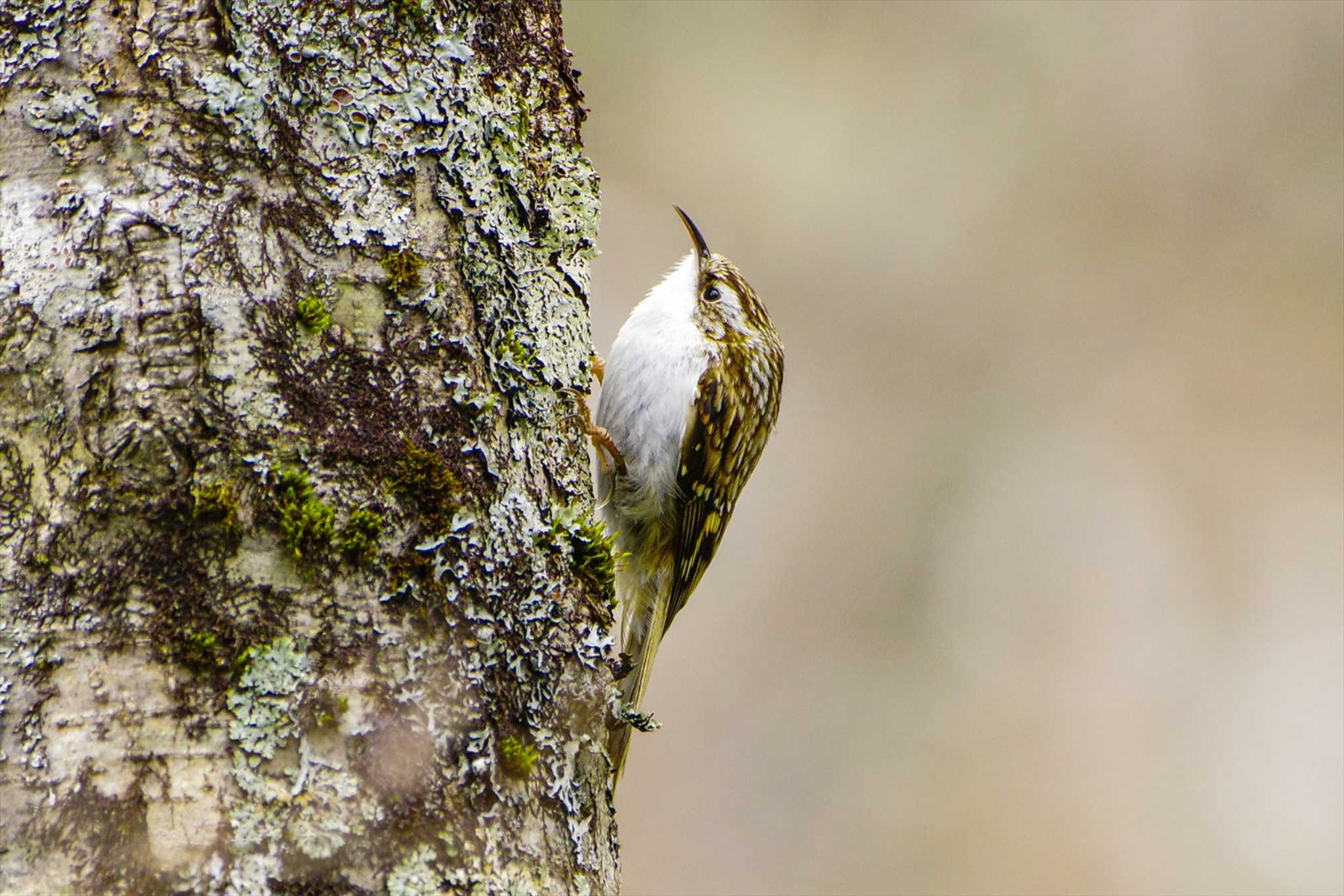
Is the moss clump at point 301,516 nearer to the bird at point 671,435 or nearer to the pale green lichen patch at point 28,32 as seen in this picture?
the pale green lichen patch at point 28,32

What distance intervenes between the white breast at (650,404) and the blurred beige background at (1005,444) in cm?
157

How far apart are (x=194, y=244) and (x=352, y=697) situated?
0.54 m

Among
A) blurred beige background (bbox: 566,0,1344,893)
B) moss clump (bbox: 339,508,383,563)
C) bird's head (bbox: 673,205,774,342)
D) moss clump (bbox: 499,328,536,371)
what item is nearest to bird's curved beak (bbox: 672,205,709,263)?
bird's head (bbox: 673,205,774,342)

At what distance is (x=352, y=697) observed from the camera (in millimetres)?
1321

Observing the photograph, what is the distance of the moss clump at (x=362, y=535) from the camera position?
1368 millimetres

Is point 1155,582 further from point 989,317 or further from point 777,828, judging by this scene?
point 777,828

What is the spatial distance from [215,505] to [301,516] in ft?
0.30

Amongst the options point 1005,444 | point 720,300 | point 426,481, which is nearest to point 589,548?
point 426,481

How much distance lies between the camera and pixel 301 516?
4.42 ft

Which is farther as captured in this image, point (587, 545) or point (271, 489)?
point (587, 545)

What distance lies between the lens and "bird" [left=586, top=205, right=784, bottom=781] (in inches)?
115

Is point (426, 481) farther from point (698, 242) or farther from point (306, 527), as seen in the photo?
point (698, 242)

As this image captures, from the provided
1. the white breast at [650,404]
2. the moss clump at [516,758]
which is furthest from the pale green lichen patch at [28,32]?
the white breast at [650,404]

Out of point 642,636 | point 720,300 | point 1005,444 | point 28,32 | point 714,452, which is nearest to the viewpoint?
point 28,32
